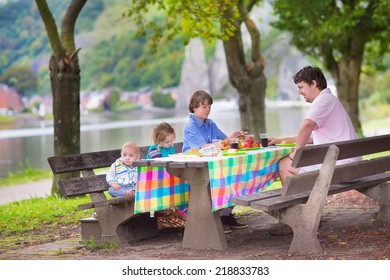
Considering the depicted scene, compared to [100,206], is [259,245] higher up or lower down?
lower down

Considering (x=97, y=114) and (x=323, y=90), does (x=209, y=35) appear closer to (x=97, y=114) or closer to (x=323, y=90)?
(x=323, y=90)

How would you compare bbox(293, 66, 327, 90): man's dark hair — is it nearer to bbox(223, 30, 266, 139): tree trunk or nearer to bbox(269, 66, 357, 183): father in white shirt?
bbox(269, 66, 357, 183): father in white shirt

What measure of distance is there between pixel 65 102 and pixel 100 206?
190 inches

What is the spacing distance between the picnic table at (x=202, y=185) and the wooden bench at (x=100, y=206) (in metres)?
0.29

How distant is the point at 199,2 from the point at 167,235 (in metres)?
5.88

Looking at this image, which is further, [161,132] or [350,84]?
[350,84]

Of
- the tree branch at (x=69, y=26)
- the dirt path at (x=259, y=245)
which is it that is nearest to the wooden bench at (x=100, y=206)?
the dirt path at (x=259, y=245)

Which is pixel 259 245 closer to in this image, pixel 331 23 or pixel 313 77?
pixel 313 77

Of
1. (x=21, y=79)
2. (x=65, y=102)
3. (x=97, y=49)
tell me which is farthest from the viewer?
(x=97, y=49)

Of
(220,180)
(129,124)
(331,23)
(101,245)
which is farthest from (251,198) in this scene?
(129,124)

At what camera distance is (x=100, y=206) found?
8094 millimetres

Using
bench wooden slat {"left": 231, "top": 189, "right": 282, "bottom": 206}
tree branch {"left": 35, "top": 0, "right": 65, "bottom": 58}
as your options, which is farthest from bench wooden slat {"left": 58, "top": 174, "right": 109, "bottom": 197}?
tree branch {"left": 35, "top": 0, "right": 65, "bottom": 58}

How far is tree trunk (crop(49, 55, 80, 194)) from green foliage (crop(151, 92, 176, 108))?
53.6 meters

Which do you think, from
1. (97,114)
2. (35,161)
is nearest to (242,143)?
(35,161)
